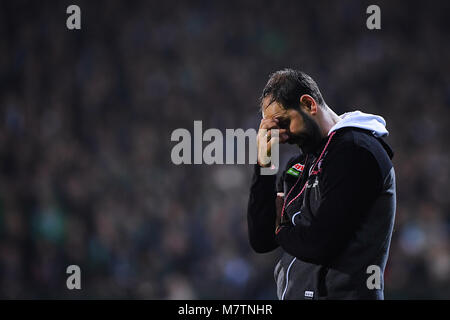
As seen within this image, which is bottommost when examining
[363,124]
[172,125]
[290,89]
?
[363,124]

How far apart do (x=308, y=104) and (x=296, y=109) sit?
0.15 feet

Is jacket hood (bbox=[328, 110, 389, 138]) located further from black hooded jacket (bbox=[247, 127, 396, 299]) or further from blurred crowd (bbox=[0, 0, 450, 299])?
blurred crowd (bbox=[0, 0, 450, 299])

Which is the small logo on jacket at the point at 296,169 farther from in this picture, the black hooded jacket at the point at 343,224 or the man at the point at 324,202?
the black hooded jacket at the point at 343,224

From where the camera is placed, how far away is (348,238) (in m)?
1.80

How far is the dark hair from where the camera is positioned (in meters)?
2.04

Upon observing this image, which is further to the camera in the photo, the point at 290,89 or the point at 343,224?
the point at 290,89

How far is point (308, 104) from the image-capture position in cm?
205

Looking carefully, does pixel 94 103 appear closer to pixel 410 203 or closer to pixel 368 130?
pixel 410 203

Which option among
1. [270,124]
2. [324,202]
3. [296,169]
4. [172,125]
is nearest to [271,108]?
[270,124]

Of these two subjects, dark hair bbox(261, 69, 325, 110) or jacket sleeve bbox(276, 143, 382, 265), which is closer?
jacket sleeve bbox(276, 143, 382, 265)

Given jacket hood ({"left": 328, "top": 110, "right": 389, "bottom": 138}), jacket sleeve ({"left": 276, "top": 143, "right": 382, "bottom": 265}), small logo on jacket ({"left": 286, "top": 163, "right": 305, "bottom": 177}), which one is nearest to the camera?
jacket sleeve ({"left": 276, "top": 143, "right": 382, "bottom": 265})

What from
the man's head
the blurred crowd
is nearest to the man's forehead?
the man's head

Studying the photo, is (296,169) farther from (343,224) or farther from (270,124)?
(343,224)

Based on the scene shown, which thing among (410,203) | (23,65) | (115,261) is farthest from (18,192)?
(410,203)
